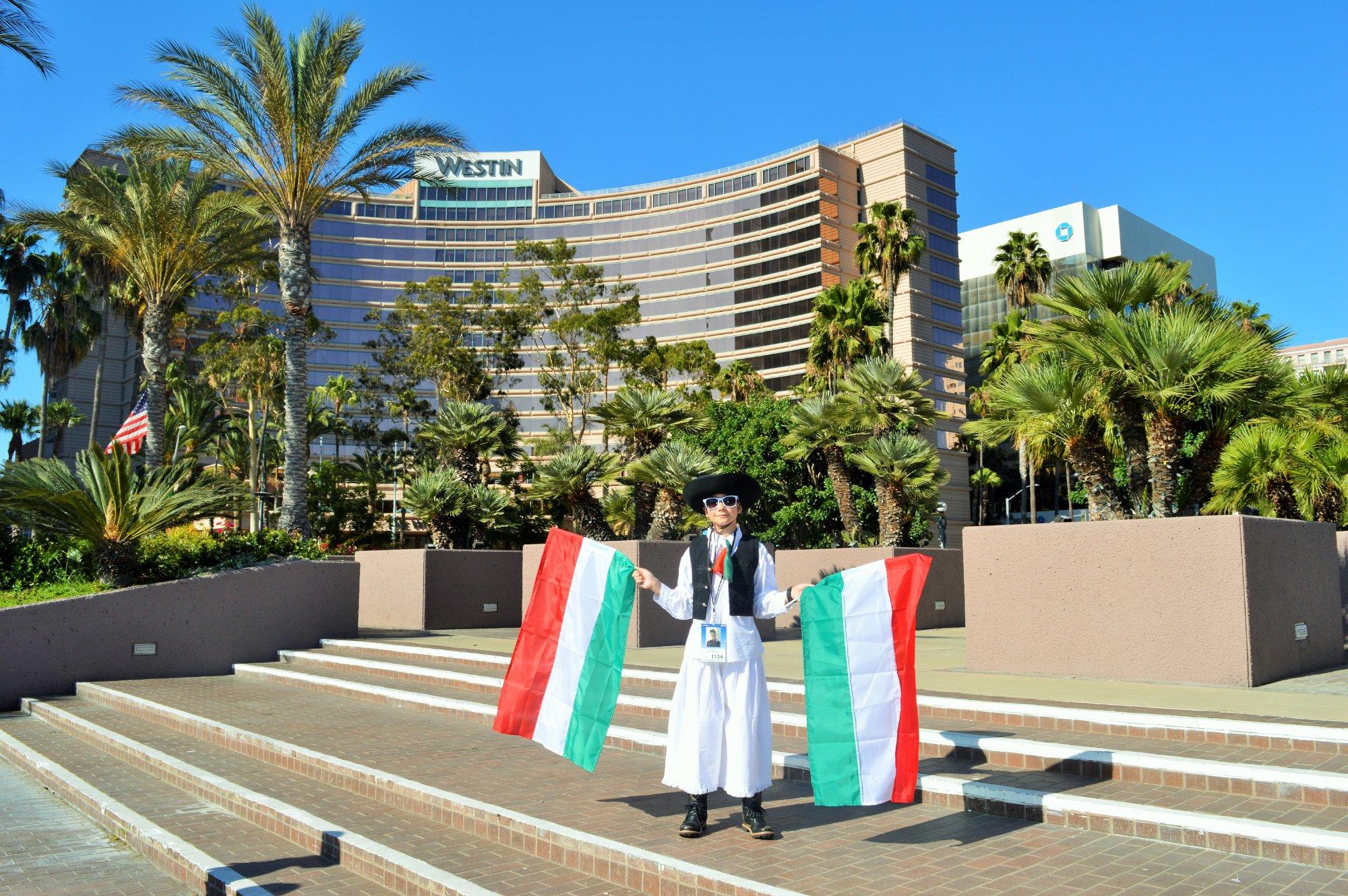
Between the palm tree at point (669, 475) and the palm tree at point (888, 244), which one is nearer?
the palm tree at point (669, 475)

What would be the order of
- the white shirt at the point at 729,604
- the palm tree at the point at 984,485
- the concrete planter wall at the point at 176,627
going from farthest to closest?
1. the palm tree at the point at 984,485
2. the concrete planter wall at the point at 176,627
3. the white shirt at the point at 729,604

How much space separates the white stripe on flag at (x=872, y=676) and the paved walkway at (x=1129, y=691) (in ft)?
10.3

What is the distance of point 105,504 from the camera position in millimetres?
14273

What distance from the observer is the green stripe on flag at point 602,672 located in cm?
578

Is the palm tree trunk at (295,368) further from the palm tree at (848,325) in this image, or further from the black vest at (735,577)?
the palm tree at (848,325)

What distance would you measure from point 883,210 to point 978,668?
123ft

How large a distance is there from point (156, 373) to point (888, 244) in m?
33.2

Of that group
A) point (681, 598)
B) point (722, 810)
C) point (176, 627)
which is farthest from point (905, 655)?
point (176, 627)

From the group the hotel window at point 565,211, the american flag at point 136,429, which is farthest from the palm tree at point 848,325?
the hotel window at point 565,211

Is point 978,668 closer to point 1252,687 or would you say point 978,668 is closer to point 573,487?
point 1252,687

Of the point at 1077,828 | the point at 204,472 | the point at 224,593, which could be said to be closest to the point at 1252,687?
the point at 1077,828

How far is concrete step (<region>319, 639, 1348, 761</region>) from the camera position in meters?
6.01

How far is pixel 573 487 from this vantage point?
2111cm

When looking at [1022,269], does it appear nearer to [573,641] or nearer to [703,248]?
[573,641]
